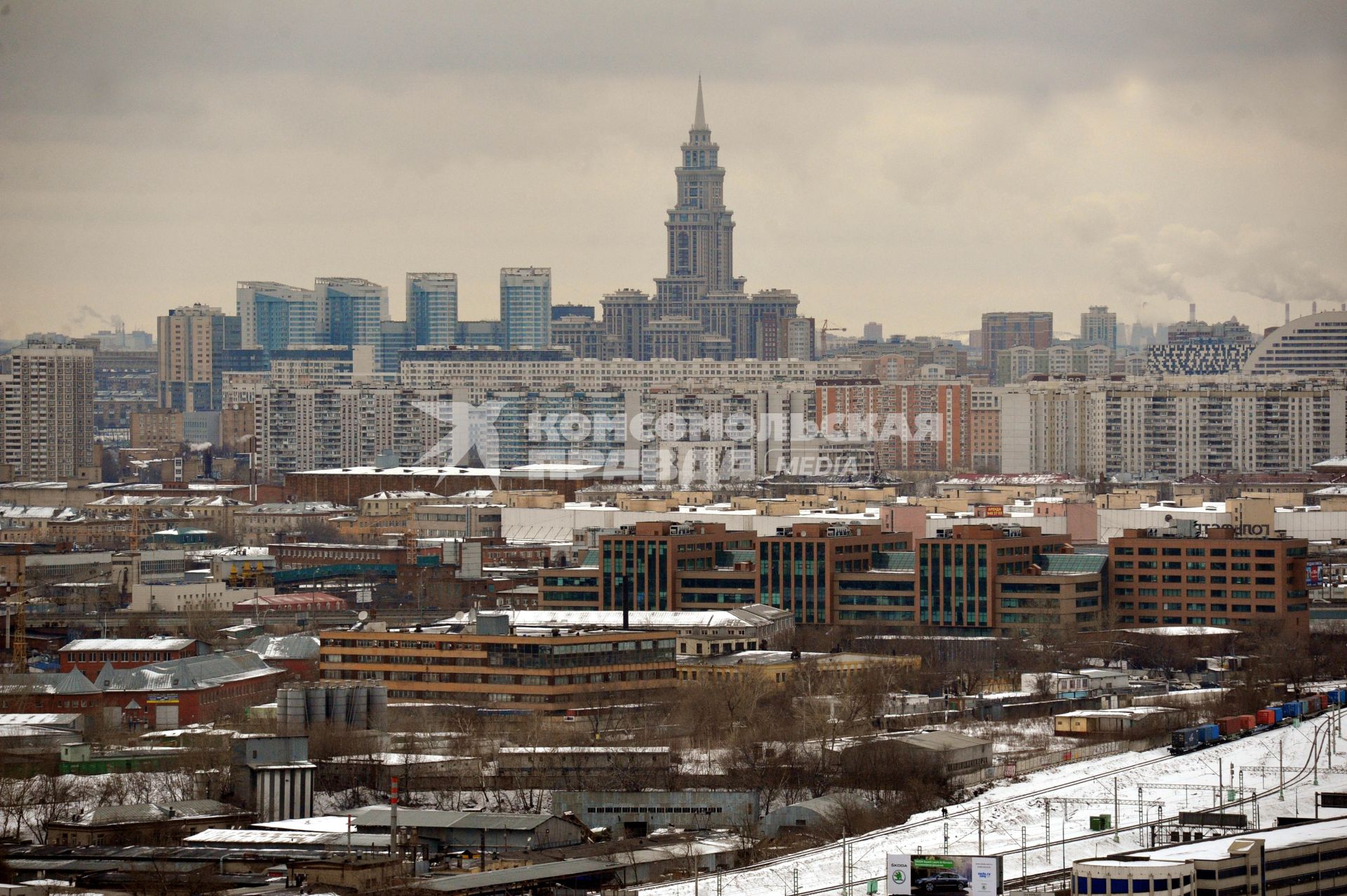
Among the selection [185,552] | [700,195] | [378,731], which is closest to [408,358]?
[700,195]

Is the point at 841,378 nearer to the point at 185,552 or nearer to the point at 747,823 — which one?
the point at 185,552

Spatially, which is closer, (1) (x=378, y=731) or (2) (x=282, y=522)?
(1) (x=378, y=731)

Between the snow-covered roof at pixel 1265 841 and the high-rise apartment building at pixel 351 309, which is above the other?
the high-rise apartment building at pixel 351 309

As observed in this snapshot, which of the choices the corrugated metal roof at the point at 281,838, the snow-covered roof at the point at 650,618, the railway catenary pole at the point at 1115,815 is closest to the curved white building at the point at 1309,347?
the snow-covered roof at the point at 650,618

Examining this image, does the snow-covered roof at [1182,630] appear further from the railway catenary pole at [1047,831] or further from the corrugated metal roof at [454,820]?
the corrugated metal roof at [454,820]

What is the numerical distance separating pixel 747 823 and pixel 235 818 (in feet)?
13.0

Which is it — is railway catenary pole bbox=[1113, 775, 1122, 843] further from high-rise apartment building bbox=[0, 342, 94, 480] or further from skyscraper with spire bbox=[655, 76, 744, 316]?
skyscraper with spire bbox=[655, 76, 744, 316]

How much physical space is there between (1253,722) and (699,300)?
4183 inches

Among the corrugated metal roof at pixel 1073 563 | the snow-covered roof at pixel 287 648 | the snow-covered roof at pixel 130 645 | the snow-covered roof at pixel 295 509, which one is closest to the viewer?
the snow-covered roof at pixel 287 648

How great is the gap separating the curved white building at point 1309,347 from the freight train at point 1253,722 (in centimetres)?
6511

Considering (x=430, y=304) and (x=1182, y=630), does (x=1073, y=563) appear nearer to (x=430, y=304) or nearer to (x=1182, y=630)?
(x=1182, y=630)

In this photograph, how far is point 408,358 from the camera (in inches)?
4247

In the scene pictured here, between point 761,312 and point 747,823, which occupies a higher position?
point 761,312

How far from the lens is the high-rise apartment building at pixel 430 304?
4904 inches
